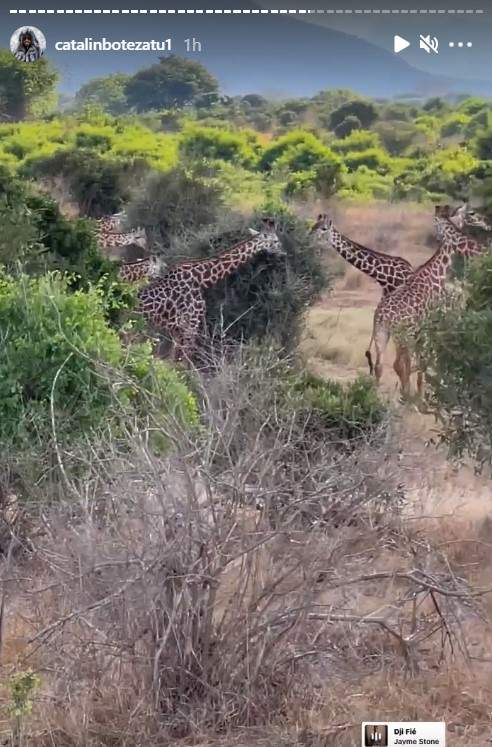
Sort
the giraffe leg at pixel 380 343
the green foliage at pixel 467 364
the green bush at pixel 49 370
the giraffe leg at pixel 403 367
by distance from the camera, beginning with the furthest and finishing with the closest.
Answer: the giraffe leg at pixel 380 343
the giraffe leg at pixel 403 367
the green foliage at pixel 467 364
the green bush at pixel 49 370

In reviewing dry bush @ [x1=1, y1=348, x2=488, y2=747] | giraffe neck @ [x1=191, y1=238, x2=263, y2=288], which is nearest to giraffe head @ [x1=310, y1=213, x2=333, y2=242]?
giraffe neck @ [x1=191, y1=238, x2=263, y2=288]

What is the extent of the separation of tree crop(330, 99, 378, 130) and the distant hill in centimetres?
161

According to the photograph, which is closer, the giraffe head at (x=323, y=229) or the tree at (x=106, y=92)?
the tree at (x=106, y=92)

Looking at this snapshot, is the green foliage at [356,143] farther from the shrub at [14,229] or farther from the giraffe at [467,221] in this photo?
the shrub at [14,229]

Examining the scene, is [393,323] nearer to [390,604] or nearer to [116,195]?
[116,195]

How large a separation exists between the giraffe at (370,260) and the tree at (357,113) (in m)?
1.45

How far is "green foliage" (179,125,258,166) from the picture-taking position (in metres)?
12.8

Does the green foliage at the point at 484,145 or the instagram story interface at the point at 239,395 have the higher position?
the green foliage at the point at 484,145

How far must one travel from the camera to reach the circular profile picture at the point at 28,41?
6.39 m

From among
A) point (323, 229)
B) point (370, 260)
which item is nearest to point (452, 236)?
point (370, 260)

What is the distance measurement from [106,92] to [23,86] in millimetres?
836

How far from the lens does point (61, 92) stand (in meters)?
10.4

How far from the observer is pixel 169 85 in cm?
1023

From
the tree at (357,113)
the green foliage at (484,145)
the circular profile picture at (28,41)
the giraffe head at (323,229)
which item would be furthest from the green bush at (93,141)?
the circular profile picture at (28,41)
